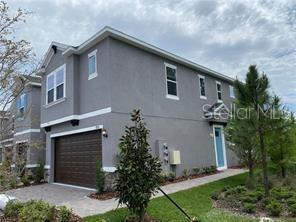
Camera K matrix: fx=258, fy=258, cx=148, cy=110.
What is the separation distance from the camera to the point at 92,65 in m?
12.9

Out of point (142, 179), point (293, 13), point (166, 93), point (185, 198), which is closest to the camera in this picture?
point (142, 179)

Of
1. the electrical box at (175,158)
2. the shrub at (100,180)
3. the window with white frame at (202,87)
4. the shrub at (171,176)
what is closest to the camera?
the shrub at (100,180)

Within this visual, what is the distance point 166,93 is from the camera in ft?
47.9

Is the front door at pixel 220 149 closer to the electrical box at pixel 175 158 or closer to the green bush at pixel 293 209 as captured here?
the electrical box at pixel 175 158

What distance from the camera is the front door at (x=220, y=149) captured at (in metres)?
17.7

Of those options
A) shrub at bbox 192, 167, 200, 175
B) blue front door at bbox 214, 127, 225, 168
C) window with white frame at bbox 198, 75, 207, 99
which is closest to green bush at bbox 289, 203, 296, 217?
shrub at bbox 192, 167, 200, 175

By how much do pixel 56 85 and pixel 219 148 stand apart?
1152cm

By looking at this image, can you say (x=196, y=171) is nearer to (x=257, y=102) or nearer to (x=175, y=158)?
(x=175, y=158)

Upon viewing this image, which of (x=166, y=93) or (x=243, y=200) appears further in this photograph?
(x=166, y=93)

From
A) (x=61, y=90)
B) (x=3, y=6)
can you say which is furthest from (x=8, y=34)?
(x=61, y=90)

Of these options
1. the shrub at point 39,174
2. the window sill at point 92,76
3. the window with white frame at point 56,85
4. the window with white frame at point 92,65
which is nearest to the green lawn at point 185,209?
the window sill at point 92,76

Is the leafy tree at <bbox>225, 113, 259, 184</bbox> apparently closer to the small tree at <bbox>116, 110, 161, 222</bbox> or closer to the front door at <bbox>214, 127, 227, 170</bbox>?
the front door at <bbox>214, 127, 227, 170</bbox>

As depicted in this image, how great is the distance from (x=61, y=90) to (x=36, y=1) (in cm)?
636

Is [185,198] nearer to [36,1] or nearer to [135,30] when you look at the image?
[36,1]
